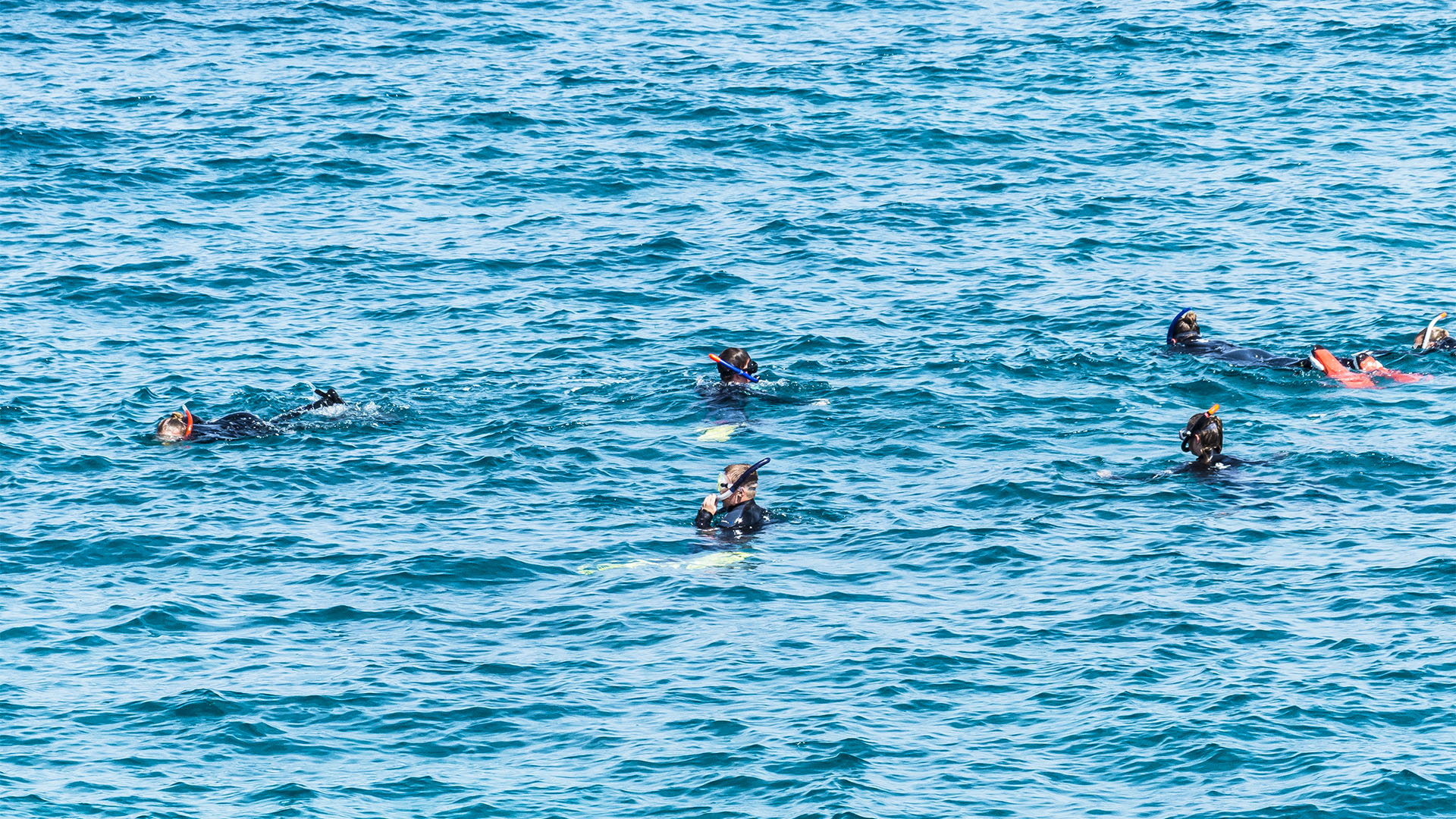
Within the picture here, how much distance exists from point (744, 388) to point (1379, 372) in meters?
10.2

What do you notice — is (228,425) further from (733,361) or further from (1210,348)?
(1210,348)

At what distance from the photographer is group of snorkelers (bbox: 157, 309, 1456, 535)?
2336cm

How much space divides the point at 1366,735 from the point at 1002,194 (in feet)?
75.5

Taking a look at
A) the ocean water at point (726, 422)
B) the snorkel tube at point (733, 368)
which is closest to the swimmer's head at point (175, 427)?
the ocean water at point (726, 422)

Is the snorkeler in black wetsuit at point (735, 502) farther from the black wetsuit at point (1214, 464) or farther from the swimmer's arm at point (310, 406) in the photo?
the swimmer's arm at point (310, 406)

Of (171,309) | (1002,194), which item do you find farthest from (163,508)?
(1002,194)

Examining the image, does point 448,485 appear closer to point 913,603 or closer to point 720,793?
point 913,603

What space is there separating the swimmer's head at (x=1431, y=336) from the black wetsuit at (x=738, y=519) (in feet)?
40.8

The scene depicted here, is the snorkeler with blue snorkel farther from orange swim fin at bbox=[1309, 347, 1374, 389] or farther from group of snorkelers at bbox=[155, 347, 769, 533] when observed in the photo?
orange swim fin at bbox=[1309, 347, 1374, 389]

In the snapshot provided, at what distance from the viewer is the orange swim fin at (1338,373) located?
28047 millimetres

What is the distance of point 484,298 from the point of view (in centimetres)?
3400

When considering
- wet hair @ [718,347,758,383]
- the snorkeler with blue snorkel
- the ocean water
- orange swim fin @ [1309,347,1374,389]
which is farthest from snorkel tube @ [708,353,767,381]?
orange swim fin @ [1309,347,1374,389]

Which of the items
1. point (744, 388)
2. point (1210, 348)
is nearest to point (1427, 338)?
point (1210, 348)

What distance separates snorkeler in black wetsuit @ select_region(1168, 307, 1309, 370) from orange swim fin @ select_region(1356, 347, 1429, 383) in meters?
0.96
